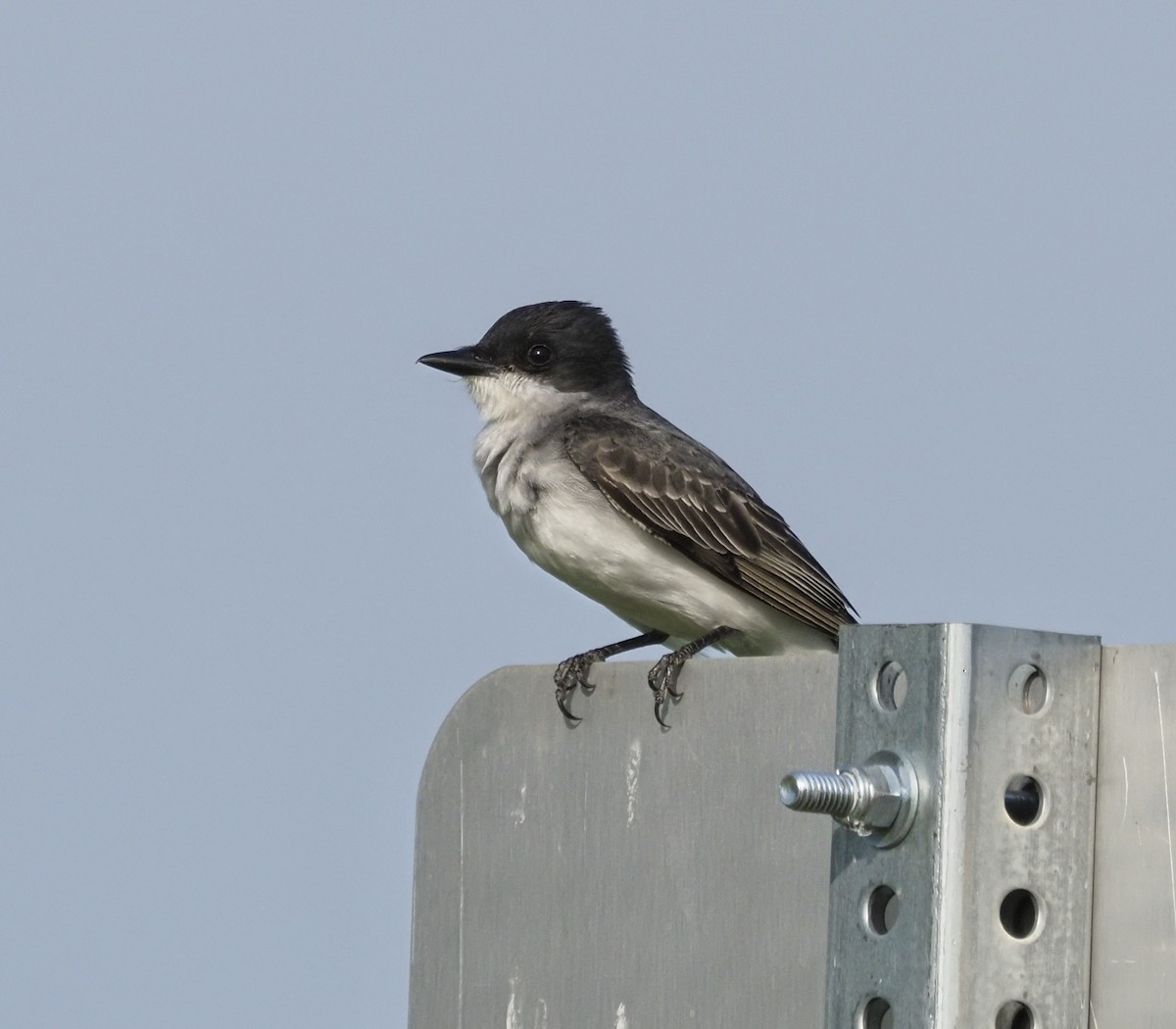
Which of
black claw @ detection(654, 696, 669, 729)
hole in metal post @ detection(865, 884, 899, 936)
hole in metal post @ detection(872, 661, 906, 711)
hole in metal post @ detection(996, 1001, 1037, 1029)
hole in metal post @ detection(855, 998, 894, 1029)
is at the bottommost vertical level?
hole in metal post @ detection(855, 998, 894, 1029)

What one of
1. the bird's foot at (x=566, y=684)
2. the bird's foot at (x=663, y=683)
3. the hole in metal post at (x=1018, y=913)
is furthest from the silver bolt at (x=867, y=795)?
the bird's foot at (x=566, y=684)

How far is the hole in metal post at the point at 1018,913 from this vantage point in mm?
1867

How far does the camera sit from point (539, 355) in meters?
7.64

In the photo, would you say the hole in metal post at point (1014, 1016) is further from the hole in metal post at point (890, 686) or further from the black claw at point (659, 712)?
the black claw at point (659, 712)

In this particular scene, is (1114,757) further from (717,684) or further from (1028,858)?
(717,684)

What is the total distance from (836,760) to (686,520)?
14.9 ft

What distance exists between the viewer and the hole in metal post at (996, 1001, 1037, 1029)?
183cm

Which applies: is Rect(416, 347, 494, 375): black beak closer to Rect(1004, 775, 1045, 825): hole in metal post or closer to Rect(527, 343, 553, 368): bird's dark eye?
Rect(527, 343, 553, 368): bird's dark eye

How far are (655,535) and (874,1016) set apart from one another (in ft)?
15.0

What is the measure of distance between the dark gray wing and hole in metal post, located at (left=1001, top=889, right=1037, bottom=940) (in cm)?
457

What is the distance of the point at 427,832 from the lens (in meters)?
3.21

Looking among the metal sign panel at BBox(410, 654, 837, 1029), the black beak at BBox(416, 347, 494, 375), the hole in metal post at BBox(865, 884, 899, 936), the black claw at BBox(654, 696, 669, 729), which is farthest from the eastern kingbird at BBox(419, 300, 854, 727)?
the hole in metal post at BBox(865, 884, 899, 936)

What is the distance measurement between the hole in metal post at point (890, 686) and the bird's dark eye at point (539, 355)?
18.7 ft

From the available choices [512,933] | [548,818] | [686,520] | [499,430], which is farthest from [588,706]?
[499,430]
